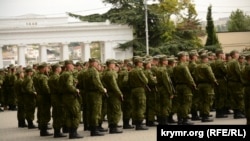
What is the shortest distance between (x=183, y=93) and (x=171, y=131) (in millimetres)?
5890

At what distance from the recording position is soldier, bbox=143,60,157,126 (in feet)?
38.6

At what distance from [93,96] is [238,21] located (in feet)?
160

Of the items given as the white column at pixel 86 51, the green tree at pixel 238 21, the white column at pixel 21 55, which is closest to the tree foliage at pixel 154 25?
the white column at pixel 86 51

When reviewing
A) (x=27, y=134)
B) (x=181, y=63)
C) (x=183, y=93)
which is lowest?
(x=27, y=134)

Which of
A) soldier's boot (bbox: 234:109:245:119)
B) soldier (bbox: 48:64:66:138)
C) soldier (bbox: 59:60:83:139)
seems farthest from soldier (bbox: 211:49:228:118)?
soldier (bbox: 48:64:66:138)

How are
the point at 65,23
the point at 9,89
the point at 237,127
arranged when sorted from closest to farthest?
the point at 237,127 → the point at 9,89 → the point at 65,23

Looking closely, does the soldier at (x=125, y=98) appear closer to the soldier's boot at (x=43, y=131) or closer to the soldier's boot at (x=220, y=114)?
the soldier's boot at (x=43, y=131)

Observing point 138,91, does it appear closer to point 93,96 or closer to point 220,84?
point 93,96

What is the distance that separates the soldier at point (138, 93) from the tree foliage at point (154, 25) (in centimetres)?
2199

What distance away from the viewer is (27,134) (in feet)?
40.8

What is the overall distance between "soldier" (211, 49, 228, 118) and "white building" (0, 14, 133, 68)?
20412 mm

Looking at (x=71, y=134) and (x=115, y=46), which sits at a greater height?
(x=115, y=46)

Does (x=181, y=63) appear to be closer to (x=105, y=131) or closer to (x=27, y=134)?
(x=105, y=131)

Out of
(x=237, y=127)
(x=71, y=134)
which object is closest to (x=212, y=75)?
(x=71, y=134)
